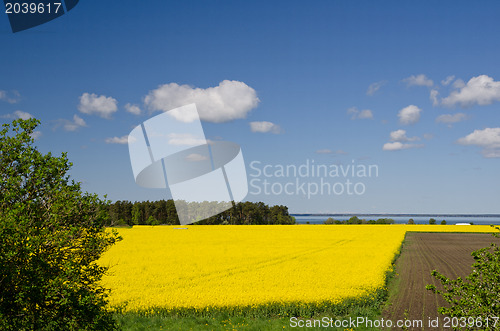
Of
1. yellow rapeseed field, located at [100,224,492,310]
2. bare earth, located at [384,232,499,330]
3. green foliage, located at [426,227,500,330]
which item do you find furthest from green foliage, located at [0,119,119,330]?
bare earth, located at [384,232,499,330]

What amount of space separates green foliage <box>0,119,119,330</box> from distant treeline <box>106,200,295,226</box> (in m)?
130

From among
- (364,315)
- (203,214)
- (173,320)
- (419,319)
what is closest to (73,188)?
(173,320)

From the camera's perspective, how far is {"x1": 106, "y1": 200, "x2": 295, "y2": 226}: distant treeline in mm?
140625

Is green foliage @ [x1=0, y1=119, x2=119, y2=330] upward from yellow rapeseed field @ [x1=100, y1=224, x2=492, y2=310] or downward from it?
upward

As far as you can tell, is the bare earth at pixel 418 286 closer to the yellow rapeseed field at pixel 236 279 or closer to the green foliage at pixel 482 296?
the yellow rapeseed field at pixel 236 279

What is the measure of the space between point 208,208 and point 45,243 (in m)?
139

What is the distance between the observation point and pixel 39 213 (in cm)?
930

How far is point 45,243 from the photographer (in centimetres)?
866

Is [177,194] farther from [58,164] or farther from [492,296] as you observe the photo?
[492,296]

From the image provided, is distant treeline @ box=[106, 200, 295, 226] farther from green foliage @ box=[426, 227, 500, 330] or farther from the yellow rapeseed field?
green foliage @ box=[426, 227, 500, 330]

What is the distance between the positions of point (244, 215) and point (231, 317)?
12897cm

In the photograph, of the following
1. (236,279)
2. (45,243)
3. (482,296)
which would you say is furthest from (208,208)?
(482,296)

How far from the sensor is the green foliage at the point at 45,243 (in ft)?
27.0

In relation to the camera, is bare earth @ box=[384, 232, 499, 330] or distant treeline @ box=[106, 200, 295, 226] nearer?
bare earth @ box=[384, 232, 499, 330]
